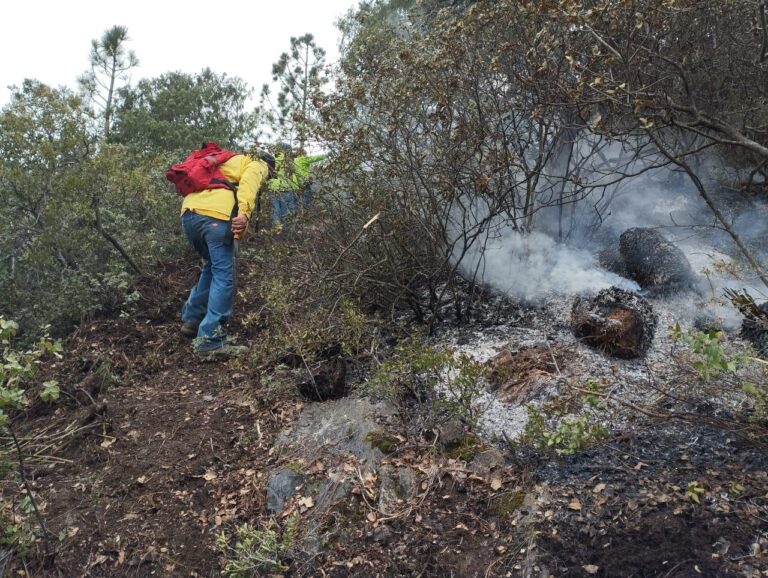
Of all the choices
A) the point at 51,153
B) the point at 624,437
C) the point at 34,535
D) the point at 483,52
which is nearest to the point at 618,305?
the point at 624,437

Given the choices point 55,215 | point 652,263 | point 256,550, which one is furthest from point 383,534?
point 55,215

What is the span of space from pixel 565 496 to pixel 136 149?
9.96m

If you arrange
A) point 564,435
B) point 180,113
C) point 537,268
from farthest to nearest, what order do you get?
point 180,113 < point 537,268 < point 564,435

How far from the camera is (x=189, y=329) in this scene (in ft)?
18.5

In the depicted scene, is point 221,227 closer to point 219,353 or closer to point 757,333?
point 219,353

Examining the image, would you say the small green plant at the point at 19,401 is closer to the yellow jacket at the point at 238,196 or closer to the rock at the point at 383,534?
the rock at the point at 383,534

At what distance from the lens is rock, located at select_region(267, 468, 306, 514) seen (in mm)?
3480

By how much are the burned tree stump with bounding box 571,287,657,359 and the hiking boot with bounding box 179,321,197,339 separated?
3.36 meters

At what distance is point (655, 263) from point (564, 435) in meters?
2.35

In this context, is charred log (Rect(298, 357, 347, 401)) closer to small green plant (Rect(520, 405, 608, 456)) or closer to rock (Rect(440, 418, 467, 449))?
rock (Rect(440, 418, 467, 449))

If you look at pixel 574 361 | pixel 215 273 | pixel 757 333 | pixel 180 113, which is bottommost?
pixel 574 361

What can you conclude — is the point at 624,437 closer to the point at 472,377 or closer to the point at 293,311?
the point at 472,377

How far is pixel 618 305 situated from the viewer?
13.3ft

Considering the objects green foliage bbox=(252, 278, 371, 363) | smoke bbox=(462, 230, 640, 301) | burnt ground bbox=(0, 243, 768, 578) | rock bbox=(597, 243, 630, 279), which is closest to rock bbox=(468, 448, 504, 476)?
burnt ground bbox=(0, 243, 768, 578)
